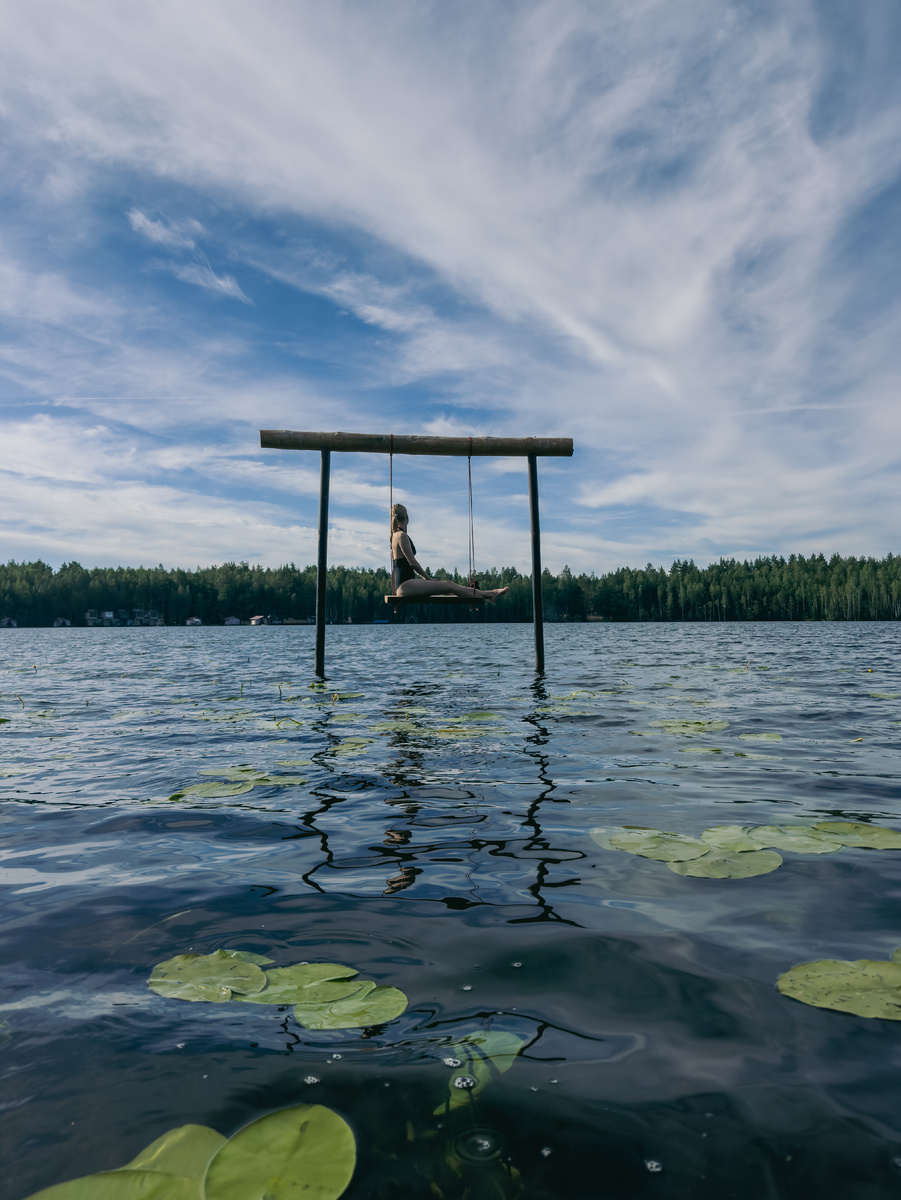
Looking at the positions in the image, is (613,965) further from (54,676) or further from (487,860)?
(54,676)

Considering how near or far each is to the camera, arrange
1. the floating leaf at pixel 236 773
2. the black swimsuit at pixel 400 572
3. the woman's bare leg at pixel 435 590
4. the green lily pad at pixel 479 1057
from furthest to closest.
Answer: the black swimsuit at pixel 400 572 < the woman's bare leg at pixel 435 590 < the floating leaf at pixel 236 773 < the green lily pad at pixel 479 1057

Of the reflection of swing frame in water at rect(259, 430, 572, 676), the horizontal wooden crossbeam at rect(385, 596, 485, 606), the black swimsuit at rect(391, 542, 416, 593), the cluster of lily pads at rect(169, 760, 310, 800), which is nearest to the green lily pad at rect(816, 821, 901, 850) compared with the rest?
the cluster of lily pads at rect(169, 760, 310, 800)

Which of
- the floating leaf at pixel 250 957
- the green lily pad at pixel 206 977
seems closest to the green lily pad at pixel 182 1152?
the green lily pad at pixel 206 977

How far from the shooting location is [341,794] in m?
5.43

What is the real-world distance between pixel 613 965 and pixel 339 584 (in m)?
141

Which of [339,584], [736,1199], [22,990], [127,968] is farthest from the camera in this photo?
[339,584]

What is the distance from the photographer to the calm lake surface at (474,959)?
1.70 metres

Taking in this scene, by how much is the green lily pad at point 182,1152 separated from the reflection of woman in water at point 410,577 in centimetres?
865

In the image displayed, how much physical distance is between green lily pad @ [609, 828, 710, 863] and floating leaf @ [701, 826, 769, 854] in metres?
0.08

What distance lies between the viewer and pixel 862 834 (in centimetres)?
405

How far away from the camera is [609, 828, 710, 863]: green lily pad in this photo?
3.70 m

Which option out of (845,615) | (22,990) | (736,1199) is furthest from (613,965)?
(845,615)

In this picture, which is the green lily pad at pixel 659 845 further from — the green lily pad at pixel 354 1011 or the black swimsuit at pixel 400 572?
the black swimsuit at pixel 400 572

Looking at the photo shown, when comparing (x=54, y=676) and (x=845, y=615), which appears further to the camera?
(x=845, y=615)
